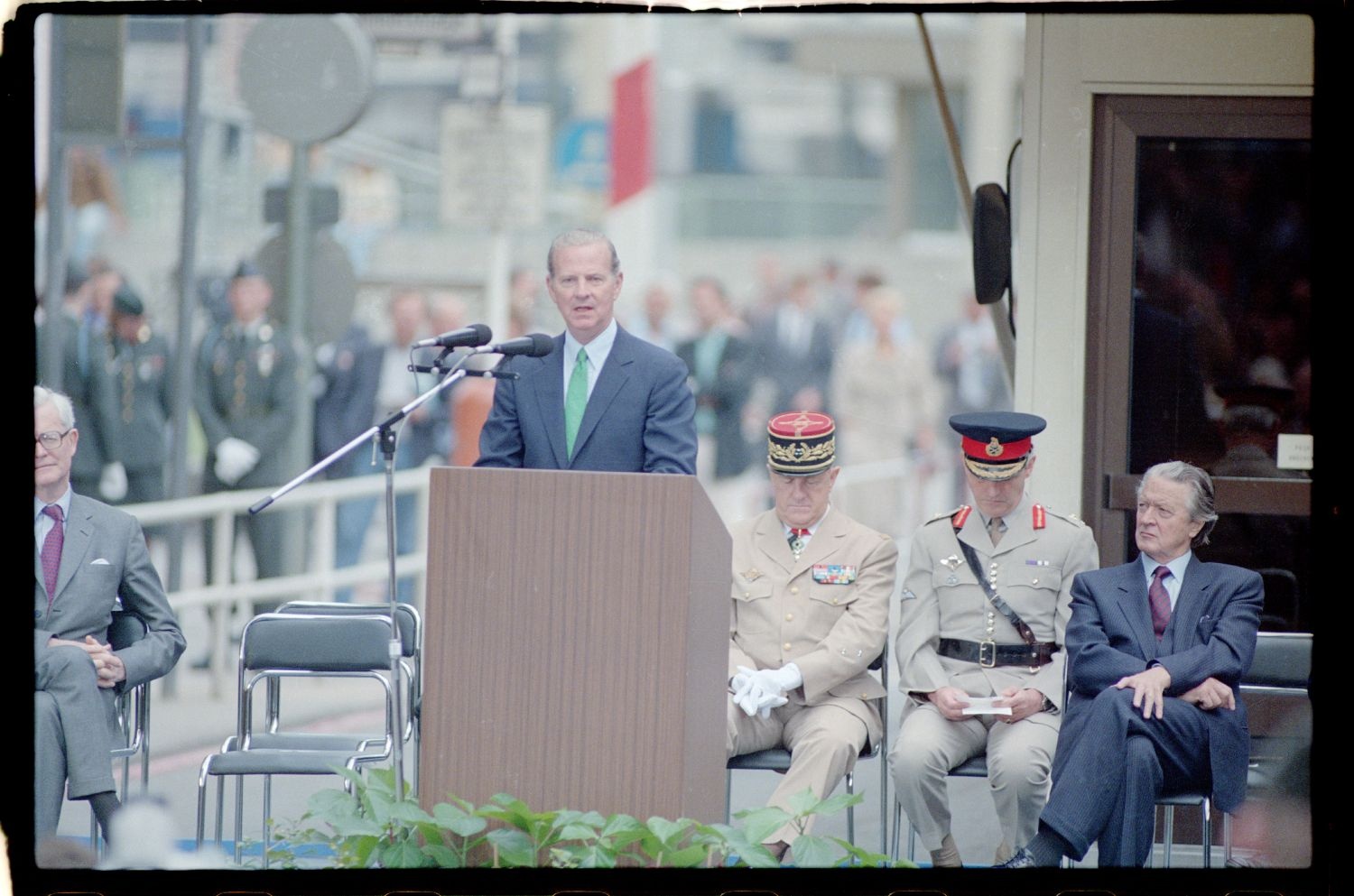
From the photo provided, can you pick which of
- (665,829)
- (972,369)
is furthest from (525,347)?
(972,369)

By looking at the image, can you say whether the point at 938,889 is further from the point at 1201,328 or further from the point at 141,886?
the point at 1201,328

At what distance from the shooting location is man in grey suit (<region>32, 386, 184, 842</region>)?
5.19m

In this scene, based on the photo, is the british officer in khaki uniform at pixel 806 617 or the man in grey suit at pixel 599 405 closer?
the man in grey suit at pixel 599 405

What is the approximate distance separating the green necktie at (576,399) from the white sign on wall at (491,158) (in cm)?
675

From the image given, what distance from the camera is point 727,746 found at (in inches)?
214

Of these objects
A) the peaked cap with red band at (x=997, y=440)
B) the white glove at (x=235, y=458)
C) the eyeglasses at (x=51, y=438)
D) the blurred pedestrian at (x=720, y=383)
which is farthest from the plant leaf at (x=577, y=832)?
the blurred pedestrian at (x=720, y=383)

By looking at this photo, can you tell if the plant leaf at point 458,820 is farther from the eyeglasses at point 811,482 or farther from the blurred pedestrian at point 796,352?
the blurred pedestrian at point 796,352

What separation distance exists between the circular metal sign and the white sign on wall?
287 cm

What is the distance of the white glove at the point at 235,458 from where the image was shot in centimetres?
1018

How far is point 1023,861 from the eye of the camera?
5117 mm

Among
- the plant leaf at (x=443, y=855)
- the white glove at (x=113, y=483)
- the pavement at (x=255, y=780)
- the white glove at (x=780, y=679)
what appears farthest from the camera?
the white glove at (x=113, y=483)

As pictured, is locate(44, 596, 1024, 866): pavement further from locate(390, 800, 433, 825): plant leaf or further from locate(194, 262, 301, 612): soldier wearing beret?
locate(194, 262, 301, 612): soldier wearing beret

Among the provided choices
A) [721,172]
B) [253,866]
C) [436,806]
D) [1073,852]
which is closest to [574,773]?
[436,806]
